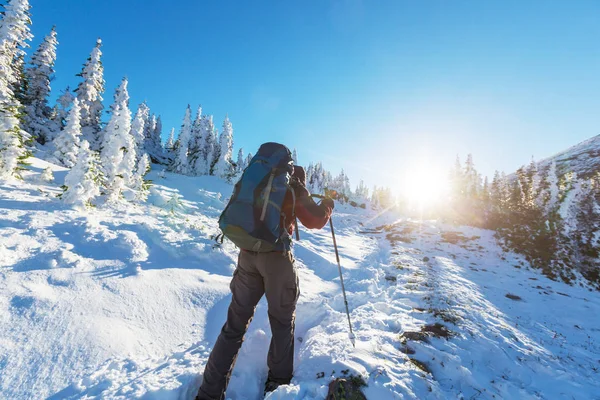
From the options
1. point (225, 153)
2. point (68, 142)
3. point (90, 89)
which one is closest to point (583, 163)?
point (225, 153)

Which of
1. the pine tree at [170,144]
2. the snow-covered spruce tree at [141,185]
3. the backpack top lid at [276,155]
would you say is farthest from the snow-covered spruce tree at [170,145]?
the backpack top lid at [276,155]

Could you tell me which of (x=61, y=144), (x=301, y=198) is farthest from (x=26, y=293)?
(x=61, y=144)

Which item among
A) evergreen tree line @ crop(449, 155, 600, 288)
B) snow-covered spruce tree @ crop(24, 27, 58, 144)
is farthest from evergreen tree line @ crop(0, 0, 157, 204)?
evergreen tree line @ crop(449, 155, 600, 288)

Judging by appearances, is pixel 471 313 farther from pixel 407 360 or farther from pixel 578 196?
pixel 578 196

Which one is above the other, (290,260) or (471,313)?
(290,260)

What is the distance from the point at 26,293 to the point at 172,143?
82.9 metres

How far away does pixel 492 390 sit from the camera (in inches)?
131

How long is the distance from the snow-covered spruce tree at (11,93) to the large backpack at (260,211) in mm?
12920

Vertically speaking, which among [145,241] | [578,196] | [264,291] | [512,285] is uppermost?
[578,196]

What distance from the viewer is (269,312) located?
311 cm

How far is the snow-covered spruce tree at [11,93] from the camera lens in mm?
10258

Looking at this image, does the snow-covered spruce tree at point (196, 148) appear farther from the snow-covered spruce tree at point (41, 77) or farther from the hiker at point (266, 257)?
the hiker at point (266, 257)

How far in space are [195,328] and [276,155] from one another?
3.58 meters

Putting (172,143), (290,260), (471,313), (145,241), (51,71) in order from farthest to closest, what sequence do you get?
1. (172,143)
2. (51,71)
3. (145,241)
4. (471,313)
5. (290,260)
